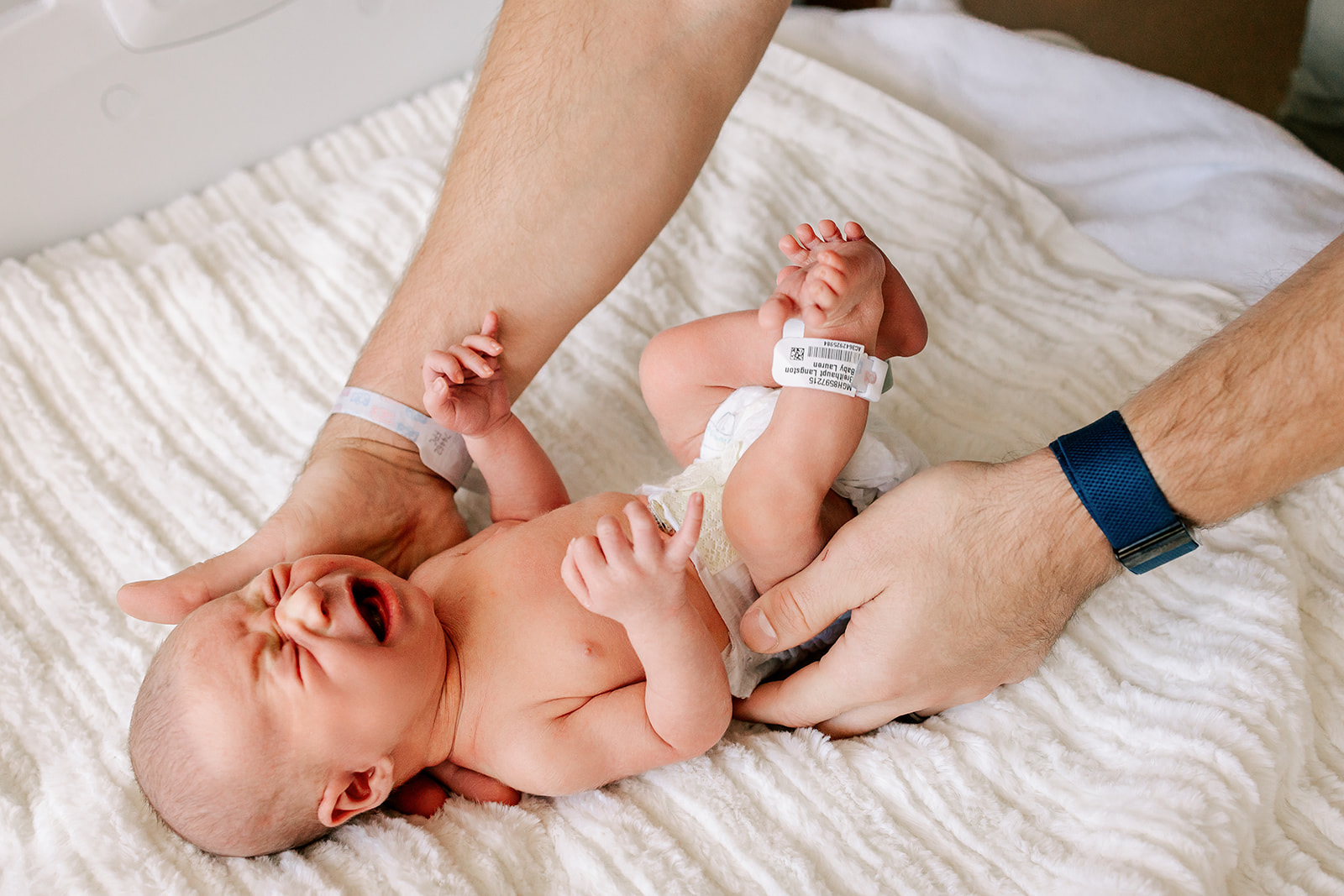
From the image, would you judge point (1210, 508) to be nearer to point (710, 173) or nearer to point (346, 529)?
point (346, 529)

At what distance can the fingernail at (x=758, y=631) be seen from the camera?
113 cm

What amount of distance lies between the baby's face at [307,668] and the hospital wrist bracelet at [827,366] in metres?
0.51

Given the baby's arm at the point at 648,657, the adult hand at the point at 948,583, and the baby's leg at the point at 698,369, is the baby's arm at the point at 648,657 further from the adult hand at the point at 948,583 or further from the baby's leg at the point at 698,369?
the baby's leg at the point at 698,369

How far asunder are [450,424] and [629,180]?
0.40m

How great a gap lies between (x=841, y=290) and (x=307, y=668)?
2.25 ft

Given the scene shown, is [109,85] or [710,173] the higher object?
[109,85]

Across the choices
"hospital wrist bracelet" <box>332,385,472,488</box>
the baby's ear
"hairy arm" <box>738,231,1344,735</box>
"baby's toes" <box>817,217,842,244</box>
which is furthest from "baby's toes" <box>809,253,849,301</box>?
the baby's ear

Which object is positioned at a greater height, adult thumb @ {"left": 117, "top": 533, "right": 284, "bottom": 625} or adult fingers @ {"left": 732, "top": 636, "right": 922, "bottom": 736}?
adult thumb @ {"left": 117, "top": 533, "right": 284, "bottom": 625}

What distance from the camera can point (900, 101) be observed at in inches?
74.4

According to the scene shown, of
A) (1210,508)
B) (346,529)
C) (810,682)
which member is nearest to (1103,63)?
(1210,508)

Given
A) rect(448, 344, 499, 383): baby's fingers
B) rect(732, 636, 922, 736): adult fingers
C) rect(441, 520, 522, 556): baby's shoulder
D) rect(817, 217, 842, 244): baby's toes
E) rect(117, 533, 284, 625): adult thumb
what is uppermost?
rect(448, 344, 499, 383): baby's fingers

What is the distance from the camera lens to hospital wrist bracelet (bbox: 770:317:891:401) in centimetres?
107

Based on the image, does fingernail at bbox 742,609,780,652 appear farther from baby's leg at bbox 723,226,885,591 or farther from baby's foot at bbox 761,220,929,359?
baby's foot at bbox 761,220,929,359

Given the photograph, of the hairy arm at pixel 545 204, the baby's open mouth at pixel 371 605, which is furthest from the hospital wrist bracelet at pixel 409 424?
the baby's open mouth at pixel 371 605
